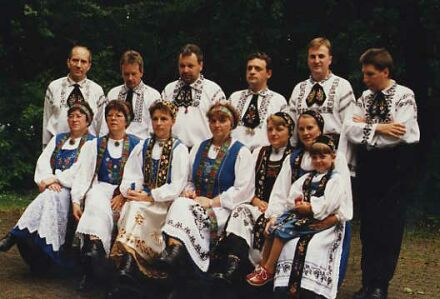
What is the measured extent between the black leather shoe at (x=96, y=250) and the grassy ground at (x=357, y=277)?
0.33 m

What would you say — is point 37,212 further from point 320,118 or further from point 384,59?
point 384,59

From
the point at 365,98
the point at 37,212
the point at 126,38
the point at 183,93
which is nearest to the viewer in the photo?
the point at 365,98

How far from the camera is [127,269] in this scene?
5223mm

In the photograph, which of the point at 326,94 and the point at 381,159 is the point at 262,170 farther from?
the point at 381,159

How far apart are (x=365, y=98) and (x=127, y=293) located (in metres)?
2.30

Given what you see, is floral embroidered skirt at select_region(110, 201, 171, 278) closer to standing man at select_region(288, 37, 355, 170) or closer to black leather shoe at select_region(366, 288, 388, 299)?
standing man at select_region(288, 37, 355, 170)

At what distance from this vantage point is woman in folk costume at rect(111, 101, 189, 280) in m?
5.40

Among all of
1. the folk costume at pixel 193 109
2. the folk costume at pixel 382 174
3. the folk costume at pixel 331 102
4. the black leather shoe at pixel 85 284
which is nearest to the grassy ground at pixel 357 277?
the black leather shoe at pixel 85 284

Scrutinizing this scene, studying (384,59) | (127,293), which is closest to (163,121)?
(127,293)

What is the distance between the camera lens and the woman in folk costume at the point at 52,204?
573 centimetres

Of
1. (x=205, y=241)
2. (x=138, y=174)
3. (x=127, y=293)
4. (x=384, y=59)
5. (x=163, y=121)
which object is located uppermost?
(x=384, y=59)

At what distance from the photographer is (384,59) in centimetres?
522

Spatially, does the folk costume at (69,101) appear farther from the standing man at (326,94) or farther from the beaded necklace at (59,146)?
the standing man at (326,94)

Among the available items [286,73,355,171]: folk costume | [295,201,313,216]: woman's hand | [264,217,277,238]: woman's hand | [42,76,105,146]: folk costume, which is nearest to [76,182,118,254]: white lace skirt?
[42,76,105,146]: folk costume
